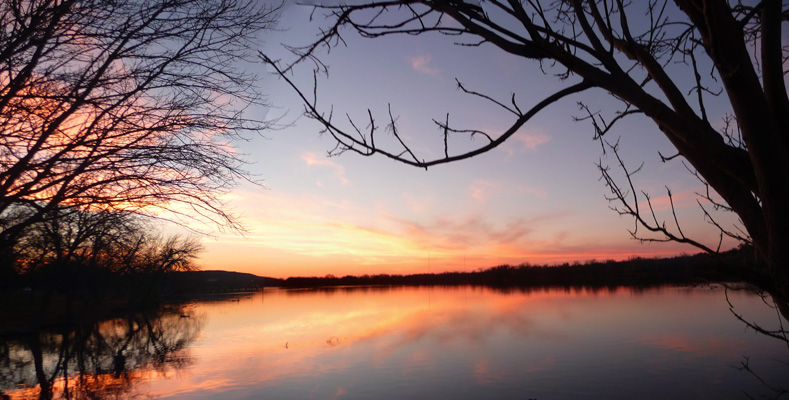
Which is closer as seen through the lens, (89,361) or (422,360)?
(422,360)

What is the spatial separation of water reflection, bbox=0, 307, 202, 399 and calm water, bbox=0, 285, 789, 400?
59 mm

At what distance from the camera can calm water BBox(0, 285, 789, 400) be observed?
48.5 ft

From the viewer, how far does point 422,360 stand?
771 inches

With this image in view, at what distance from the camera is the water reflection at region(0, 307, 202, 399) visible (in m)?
15.4

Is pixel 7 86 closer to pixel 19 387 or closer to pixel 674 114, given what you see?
pixel 674 114

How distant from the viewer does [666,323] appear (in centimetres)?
2769

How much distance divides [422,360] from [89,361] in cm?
1319

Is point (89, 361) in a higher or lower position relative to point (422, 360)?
higher

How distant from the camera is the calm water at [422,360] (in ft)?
48.5

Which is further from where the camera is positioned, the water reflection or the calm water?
the water reflection

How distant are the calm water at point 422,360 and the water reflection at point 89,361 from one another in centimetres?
6

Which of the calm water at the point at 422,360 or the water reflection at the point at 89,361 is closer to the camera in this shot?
the calm water at the point at 422,360

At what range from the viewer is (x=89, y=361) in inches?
807

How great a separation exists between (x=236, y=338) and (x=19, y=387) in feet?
39.9
